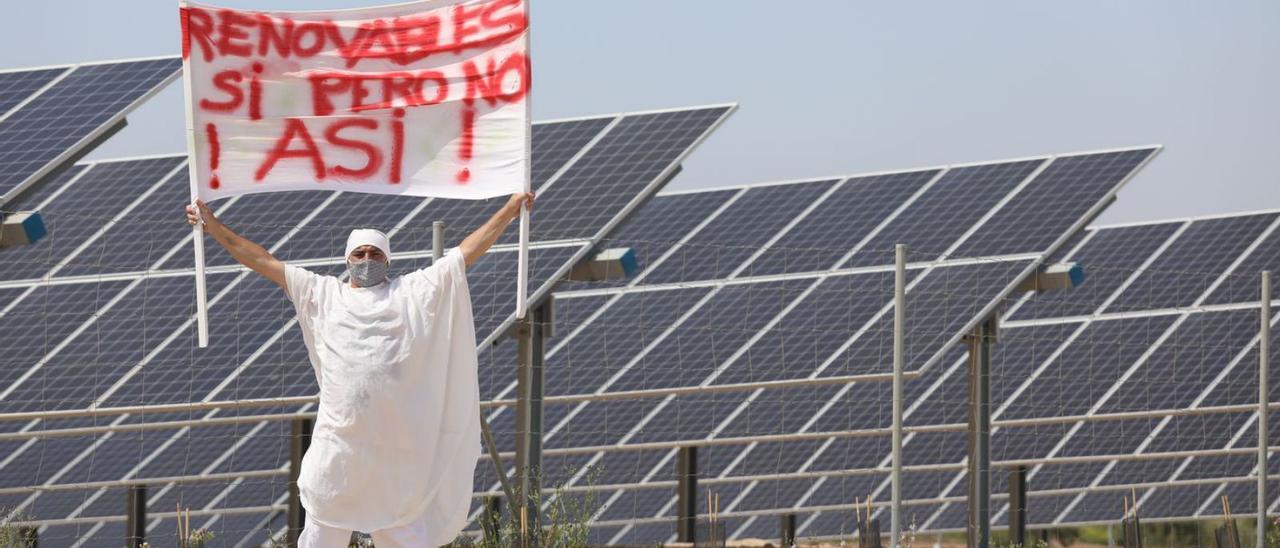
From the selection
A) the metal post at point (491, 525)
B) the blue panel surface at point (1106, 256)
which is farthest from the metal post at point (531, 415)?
the blue panel surface at point (1106, 256)

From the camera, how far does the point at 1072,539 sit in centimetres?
2450

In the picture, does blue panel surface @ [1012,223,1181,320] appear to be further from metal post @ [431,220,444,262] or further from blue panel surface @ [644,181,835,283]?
metal post @ [431,220,444,262]

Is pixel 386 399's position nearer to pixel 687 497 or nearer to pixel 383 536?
pixel 383 536

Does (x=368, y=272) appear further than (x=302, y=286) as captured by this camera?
No

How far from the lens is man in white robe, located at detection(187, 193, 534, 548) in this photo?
7.99 meters

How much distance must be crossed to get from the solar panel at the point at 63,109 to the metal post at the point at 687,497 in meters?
4.73

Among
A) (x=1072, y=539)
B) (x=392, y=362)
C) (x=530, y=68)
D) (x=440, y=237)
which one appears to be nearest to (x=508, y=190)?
(x=530, y=68)

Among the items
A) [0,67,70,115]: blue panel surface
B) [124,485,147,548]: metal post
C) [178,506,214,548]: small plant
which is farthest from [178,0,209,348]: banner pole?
[0,67,70,115]: blue panel surface

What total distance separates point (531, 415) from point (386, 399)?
17.1 ft

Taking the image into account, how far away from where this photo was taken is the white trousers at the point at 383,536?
8016 mm

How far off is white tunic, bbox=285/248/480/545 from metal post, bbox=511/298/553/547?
14.6 ft

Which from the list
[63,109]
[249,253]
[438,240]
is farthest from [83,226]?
[249,253]

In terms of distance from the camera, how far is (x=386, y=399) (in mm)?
7984

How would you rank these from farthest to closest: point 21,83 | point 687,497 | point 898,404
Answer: point 21,83 → point 687,497 → point 898,404
